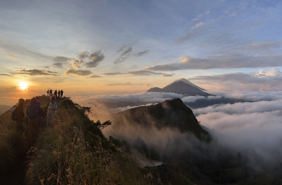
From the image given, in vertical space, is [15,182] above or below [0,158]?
below

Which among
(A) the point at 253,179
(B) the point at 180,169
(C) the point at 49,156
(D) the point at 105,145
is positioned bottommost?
(A) the point at 253,179

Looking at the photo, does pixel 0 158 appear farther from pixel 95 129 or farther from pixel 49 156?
pixel 95 129

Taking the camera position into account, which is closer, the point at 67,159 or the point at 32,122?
the point at 67,159

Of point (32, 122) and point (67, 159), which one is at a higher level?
point (32, 122)

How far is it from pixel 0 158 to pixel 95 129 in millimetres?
5490

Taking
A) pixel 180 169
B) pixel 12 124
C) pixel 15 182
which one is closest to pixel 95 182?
pixel 15 182

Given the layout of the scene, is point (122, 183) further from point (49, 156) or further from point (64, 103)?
point (64, 103)

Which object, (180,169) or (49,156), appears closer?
(49,156)

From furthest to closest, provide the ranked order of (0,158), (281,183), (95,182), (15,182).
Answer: (281,183), (0,158), (15,182), (95,182)

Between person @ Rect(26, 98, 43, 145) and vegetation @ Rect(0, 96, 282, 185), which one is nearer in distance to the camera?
vegetation @ Rect(0, 96, 282, 185)

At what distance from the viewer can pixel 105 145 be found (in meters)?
10.1

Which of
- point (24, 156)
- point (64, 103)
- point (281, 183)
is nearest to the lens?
point (24, 156)

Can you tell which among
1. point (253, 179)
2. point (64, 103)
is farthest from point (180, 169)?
point (64, 103)

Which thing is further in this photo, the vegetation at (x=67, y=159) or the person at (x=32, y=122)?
the person at (x=32, y=122)
